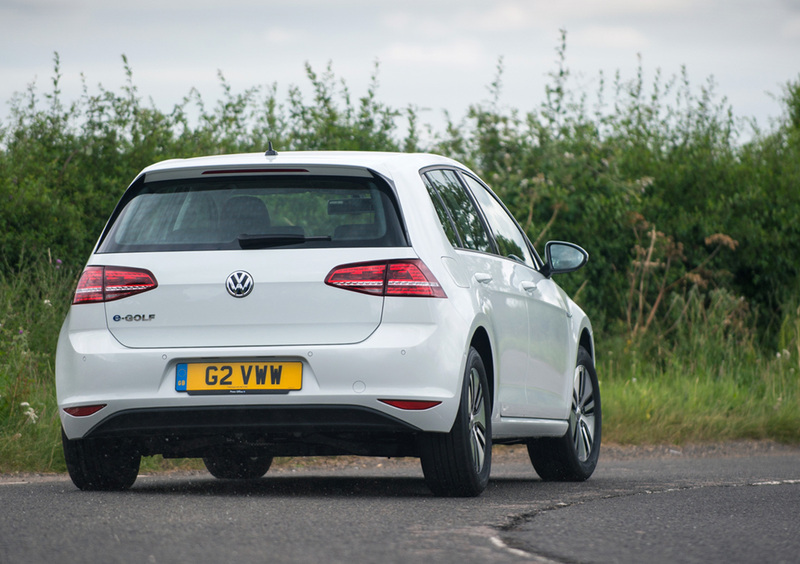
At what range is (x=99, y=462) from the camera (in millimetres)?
6684

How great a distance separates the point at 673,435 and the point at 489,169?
6.08m

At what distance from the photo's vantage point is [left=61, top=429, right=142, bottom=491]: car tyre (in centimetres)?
663

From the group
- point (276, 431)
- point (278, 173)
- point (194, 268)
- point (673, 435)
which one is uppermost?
point (278, 173)

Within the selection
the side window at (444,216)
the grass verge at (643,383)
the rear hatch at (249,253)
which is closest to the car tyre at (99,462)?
the rear hatch at (249,253)

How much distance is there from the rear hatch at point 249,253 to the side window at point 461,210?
600mm

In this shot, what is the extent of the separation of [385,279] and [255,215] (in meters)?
0.75

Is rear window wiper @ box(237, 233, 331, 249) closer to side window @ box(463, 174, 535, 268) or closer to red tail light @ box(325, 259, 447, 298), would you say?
red tail light @ box(325, 259, 447, 298)

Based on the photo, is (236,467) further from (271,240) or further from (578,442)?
(271,240)

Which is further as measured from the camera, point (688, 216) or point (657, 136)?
point (657, 136)

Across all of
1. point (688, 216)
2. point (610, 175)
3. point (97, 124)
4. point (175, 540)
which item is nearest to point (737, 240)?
point (688, 216)

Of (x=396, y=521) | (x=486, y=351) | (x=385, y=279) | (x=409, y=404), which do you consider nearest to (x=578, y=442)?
(x=486, y=351)

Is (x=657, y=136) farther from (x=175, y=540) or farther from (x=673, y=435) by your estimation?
(x=175, y=540)

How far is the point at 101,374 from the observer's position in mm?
6199

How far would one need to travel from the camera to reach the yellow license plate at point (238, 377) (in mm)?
6016
